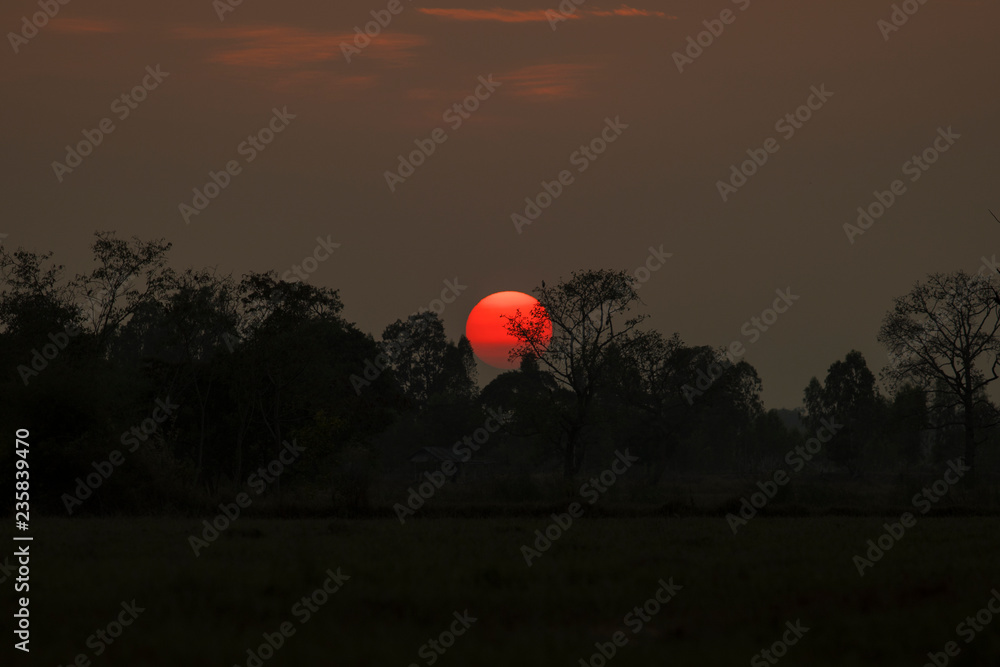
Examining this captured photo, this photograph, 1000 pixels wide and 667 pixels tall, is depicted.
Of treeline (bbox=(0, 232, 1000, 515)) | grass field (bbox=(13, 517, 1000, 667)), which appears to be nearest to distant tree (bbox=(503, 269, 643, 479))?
treeline (bbox=(0, 232, 1000, 515))

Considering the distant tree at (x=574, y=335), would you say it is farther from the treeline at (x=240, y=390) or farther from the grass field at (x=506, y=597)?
the grass field at (x=506, y=597)

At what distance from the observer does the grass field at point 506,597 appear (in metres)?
11.7

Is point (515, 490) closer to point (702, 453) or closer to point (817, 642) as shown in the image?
point (817, 642)

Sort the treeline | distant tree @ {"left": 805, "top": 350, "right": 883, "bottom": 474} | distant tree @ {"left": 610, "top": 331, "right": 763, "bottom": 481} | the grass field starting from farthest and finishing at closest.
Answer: distant tree @ {"left": 805, "top": 350, "right": 883, "bottom": 474} → distant tree @ {"left": 610, "top": 331, "right": 763, "bottom": 481} → the treeline → the grass field

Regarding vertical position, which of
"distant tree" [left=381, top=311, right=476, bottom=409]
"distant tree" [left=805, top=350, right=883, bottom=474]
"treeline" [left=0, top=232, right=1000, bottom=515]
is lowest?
"treeline" [left=0, top=232, right=1000, bottom=515]

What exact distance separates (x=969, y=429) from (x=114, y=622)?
2504 inches

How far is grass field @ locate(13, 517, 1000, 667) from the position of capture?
11727 mm

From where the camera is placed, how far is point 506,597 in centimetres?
1549

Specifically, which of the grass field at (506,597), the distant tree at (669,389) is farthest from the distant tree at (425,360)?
the grass field at (506,597)

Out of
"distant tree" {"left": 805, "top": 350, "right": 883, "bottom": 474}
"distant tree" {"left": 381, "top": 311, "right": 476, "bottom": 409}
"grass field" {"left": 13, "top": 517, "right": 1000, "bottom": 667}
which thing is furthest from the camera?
"distant tree" {"left": 381, "top": 311, "right": 476, "bottom": 409}

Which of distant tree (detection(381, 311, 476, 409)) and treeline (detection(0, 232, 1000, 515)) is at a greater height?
distant tree (detection(381, 311, 476, 409))

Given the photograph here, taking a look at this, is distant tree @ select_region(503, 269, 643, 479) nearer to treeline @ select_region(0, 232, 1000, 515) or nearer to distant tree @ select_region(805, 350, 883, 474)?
treeline @ select_region(0, 232, 1000, 515)

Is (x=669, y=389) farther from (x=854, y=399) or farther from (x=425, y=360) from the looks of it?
(x=425, y=360)

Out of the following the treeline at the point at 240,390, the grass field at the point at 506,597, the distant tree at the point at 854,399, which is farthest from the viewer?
the distant tree at the point at 854,399
